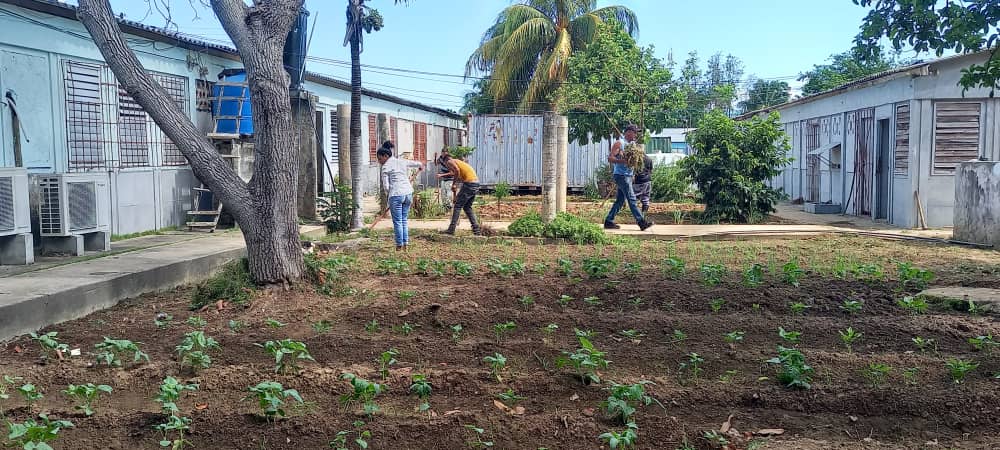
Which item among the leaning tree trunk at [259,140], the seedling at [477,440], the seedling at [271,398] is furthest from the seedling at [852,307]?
the leaning tree trunk at [259,140]

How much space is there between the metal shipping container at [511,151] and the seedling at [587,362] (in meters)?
18.5

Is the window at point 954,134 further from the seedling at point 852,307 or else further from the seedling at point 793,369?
the seedling at point 793,369

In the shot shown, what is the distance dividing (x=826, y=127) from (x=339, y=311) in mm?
16331

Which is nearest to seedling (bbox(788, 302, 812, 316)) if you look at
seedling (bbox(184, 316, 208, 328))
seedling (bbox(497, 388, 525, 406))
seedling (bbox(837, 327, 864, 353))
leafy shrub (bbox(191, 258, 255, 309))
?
seedling (bbox(837, 327, 864, 353))

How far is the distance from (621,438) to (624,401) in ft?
1.83

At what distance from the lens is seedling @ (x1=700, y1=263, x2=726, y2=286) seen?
839 cm

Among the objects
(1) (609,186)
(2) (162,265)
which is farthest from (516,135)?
(2) (162,265)

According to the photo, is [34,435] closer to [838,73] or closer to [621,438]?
[621,438]

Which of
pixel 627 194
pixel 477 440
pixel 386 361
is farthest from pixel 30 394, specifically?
pixel 627 194

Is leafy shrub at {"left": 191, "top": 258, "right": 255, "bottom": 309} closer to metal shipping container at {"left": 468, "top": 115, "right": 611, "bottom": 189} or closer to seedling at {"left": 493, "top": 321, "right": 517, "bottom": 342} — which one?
seedling at {"left": 493, "top": 321, "right": 517, "bottom": 342}

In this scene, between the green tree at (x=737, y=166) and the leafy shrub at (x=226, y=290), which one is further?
the green tree at (x=737, y=166)

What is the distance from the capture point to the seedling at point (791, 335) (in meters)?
5.99

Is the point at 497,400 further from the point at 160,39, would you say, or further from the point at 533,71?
the point at 533,71

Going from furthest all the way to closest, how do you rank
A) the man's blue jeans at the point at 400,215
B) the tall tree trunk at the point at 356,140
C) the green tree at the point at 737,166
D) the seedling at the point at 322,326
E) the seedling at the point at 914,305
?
the green tree at the point at 737,166
the tall tree trunk at the point at 356,140
the man's blue jeans at the point at 400,215
the seedling at the point at 914,305
the seedling at the point at 322,326
